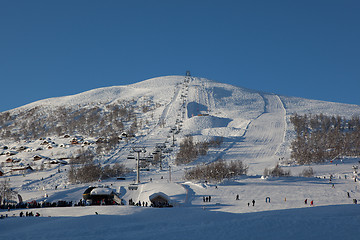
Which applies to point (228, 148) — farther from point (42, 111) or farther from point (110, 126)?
point (42, 111)

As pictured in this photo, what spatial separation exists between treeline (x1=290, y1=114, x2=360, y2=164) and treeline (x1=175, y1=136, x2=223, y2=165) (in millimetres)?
16149

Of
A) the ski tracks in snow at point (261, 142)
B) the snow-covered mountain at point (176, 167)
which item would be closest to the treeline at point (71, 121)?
the snow-covered mountain at point (176, 167)

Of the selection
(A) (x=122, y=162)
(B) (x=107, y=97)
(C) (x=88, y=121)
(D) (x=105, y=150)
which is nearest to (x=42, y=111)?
(B) (x=107, y=97)

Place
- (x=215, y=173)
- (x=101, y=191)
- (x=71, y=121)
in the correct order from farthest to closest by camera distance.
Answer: (x=71, y=121), (x=215, y=173), (x=101, y=191)

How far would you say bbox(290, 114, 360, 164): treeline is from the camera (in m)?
63.0

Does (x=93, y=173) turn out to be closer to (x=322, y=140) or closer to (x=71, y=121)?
(x=322, y=140)

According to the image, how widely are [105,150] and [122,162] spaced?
544 inches

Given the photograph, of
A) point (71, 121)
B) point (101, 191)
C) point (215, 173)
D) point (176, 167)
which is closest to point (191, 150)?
point (176, 167)

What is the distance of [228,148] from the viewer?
74.6 metres

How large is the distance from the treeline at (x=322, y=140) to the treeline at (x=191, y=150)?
1615 centimetres

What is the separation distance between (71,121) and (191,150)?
261 ft

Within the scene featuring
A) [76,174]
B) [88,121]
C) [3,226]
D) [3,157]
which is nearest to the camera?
[3,226]

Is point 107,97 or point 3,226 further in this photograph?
point 107,97

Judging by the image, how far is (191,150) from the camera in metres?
67.6
